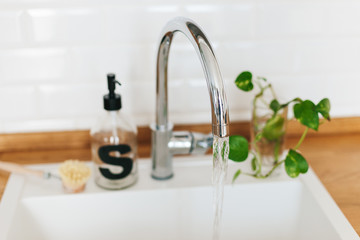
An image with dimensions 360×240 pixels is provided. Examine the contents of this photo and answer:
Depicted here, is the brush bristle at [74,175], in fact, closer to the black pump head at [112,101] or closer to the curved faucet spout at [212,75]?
the black pump head at [112,101]

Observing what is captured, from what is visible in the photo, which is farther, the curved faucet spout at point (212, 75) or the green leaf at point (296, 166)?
the green leaf at point (296, 166)

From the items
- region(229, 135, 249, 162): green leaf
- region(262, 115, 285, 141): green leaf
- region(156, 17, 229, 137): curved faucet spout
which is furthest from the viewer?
region(262, 115, 285, 141): green leaf

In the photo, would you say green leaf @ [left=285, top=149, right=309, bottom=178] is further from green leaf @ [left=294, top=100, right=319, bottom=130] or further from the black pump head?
the black pump head

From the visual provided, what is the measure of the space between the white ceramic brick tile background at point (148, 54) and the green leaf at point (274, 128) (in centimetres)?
16

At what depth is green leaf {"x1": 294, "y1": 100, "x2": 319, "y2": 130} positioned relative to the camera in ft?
2.74

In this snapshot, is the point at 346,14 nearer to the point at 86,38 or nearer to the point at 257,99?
the point at 257,99

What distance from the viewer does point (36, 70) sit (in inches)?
39.3

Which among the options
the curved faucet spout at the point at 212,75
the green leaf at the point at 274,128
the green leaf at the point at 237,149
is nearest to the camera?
the curved faucet spout at the point at 212,75

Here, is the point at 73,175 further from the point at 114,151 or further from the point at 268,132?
the point at 268,132

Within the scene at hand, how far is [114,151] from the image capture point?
0.92 meters

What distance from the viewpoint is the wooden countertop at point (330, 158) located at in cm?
93

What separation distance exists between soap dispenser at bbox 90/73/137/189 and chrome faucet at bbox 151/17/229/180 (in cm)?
5

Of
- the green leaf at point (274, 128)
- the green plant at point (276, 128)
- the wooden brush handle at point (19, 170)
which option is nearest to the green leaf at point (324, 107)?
the green plant at point (276, 128)

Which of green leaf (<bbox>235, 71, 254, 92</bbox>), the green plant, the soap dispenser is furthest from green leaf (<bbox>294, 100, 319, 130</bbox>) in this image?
the soap dispenser
